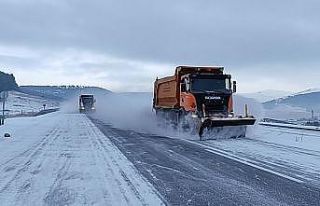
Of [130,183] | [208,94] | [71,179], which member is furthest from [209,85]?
[130,183]

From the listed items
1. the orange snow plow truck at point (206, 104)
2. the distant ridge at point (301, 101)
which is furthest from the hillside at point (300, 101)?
the orange snow plow truck at point (206, 104)

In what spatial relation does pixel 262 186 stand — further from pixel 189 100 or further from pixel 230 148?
pixel 189 100

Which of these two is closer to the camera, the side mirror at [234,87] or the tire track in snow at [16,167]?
the tire track in snow at [16,167]

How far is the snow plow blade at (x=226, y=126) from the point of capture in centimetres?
1888

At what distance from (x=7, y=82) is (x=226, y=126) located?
5642 inches

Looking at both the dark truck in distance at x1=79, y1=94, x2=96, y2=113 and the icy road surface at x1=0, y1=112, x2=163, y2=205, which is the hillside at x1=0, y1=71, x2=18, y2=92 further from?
the icy road surface at x1=0, y1=112, x2=163, y2=205

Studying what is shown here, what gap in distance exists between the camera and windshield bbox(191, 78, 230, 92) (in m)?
20.4

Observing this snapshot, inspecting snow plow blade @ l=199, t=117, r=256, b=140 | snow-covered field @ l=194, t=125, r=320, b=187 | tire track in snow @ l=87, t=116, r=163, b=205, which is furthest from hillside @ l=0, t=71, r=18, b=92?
tire track in snow @ l=87, t=116, r=163, b=205

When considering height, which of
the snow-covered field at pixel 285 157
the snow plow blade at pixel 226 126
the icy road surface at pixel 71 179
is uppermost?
the snow plow blade at pixel 226 126

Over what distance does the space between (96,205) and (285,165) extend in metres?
5.99

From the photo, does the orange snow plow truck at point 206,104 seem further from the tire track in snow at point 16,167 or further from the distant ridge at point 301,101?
the distant ridge at point 301,101

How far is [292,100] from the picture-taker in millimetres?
110438

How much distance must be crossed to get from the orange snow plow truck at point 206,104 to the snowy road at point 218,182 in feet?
19.6

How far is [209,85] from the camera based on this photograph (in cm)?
2055
